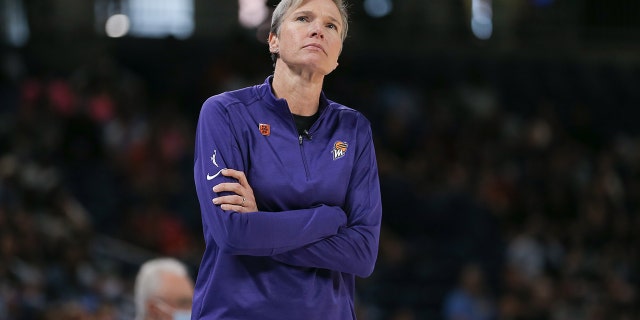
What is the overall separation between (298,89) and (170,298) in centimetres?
232

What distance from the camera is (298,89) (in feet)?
→ 10.5

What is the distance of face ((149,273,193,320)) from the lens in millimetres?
5180

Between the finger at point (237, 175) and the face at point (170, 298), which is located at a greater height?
the finger at point (237, 175)

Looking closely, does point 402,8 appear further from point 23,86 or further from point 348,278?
point 348,278

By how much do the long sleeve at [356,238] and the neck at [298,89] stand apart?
0.23m

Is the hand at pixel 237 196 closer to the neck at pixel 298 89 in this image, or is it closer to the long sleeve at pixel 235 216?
the long sleeve at pixel 235 216

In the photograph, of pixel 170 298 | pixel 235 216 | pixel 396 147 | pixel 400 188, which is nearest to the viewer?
pixel 235 216

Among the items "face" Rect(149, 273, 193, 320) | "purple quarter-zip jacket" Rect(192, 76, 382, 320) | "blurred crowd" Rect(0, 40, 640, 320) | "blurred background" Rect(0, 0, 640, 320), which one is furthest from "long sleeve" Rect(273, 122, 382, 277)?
"blurred crowd" Rect(0, 40, 640, 320)

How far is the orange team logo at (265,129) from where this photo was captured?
3118mm

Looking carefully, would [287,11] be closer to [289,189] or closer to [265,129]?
[265,129]

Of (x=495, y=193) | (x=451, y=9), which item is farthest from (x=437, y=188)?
(x=451, y=9)

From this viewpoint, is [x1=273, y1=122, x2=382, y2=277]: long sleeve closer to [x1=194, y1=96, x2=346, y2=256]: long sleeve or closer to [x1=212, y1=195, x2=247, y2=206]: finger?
[x1=194, y1=96, x2=346, y2=256]: long sleeve

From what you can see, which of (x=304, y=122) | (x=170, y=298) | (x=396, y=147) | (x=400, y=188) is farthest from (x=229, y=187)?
(x=396, y=147)

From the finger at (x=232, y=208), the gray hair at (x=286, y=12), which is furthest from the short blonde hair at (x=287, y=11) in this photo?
the finger at (x=232, y=208)
